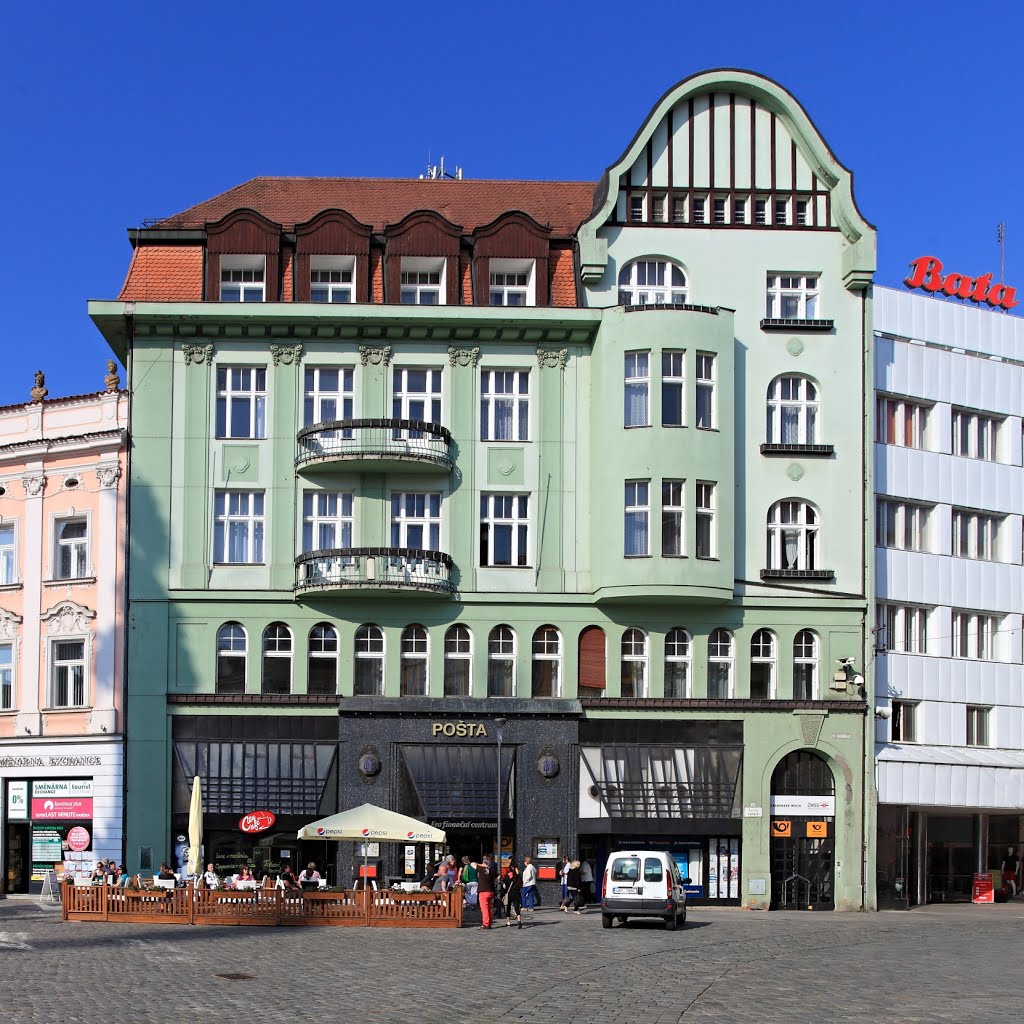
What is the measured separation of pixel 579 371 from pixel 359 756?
13.7 meters

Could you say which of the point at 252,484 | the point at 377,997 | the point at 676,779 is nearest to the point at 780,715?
the point at 676,779

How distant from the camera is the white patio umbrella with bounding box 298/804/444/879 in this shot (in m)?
44.3

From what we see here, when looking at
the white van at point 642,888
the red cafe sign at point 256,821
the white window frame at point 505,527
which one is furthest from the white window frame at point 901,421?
the red cafe sign at point 256,821

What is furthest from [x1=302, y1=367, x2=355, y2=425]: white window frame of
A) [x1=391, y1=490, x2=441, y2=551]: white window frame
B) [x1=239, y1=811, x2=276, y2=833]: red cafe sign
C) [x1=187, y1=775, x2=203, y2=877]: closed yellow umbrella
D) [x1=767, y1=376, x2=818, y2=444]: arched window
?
[x1=767, y1=376, x2=818, y2=444]: arched window

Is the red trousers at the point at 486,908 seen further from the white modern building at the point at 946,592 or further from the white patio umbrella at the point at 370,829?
the white modern building at the point at 946,592

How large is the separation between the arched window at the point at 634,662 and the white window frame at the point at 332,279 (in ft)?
45.0

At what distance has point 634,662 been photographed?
5438 cm

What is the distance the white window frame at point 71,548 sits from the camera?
5475cm

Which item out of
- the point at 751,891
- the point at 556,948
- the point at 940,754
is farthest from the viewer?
the point at 940,754

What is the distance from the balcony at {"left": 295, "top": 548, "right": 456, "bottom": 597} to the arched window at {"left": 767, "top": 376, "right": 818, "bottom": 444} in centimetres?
1161

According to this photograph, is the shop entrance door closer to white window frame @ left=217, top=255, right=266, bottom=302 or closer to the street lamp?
the street lamp

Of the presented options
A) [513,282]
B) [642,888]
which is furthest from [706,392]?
[642,888]

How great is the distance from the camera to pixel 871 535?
55.8 meters

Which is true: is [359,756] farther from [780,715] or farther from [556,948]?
[556,948]
